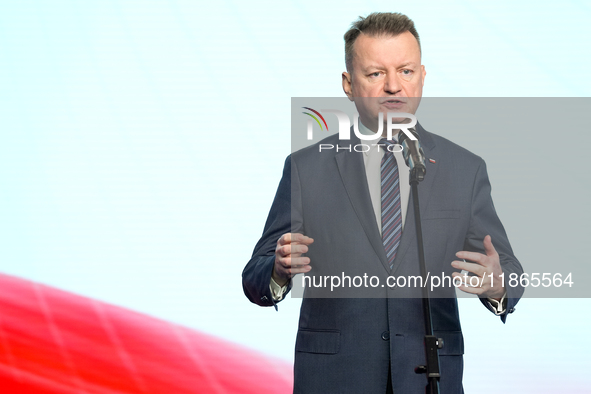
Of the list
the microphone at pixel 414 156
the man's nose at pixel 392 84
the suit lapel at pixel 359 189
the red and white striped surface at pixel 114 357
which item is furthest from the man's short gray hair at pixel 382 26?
the red and white striped surface at pixel 114 357

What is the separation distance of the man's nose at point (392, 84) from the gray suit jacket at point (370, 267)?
0.17 metres

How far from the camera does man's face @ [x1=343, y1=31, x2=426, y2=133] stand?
5.60 feet

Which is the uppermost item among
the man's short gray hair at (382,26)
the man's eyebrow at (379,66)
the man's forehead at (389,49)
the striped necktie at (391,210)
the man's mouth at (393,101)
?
the man's short gray hair at (382,26)

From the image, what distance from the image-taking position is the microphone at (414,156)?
1.29 metres

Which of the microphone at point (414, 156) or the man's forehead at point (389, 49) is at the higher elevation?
the man's forehead at point (389, 49)

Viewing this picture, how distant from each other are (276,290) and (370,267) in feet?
0.92

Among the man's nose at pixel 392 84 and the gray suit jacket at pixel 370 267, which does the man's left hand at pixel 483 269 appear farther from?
the man's nose at pixel 392 84

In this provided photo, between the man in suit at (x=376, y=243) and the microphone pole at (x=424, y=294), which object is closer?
the microphone pole at (x=424, y=294)

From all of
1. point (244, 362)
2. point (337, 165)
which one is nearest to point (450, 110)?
point (337, 165)

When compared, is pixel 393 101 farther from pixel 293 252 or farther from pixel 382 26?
pixel 293 252

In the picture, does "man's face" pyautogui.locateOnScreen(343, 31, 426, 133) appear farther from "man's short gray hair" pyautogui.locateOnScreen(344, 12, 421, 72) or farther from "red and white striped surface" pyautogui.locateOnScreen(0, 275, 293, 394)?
"red and white striped surface" pyautogui.locateOnScreen(0, 275, 293, 394)

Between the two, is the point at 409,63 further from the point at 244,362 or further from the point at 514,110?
the point at 244,362

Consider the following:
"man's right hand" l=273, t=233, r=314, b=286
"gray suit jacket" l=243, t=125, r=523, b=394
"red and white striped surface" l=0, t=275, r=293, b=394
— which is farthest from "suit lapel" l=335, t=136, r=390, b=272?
"red and white striped surface" l=0, t=275, r=293, b=394

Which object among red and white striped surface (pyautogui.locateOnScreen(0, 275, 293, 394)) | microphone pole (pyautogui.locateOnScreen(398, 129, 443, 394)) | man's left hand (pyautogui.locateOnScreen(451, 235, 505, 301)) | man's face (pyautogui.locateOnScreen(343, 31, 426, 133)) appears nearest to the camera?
microphone pole (pyautogui.locateOnScreen(398, 129, 443, 394))
